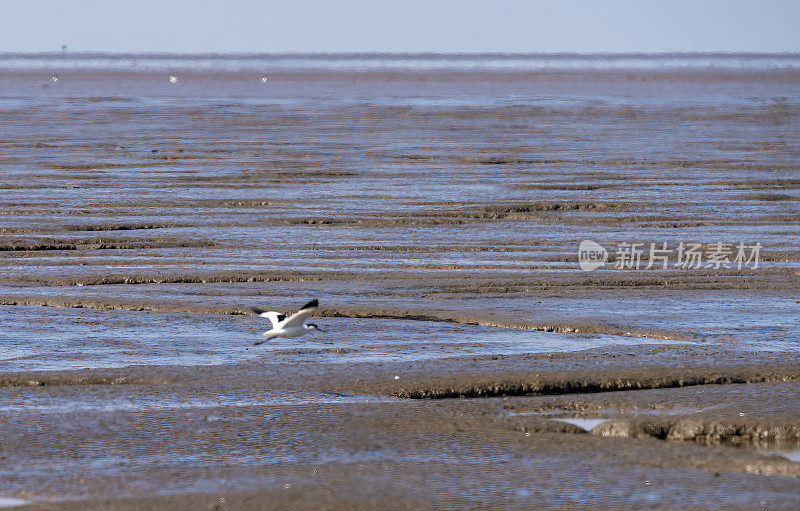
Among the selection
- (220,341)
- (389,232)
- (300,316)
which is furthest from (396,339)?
(389,232)

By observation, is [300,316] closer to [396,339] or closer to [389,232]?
[396,339]

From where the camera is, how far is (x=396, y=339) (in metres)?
8.29

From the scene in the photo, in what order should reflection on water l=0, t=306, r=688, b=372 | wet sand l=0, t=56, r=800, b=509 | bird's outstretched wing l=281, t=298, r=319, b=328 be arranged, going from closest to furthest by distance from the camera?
wet sand l=0, t=56, r=800, b=509, bird's outstretched wing l=281, t=298, r=319, b=328, reflection on water l=0, t=306, r=688, b=372

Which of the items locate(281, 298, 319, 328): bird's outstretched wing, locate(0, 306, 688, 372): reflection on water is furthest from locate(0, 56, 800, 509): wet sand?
locate(281, 298, 319, 328): bird's outstretched wing

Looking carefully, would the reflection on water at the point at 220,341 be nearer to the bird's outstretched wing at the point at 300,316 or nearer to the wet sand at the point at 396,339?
the wet sand at the point at 396,339

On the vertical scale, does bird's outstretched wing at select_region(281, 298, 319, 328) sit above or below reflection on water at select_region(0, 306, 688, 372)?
above

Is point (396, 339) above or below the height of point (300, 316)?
below

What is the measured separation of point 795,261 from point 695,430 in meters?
5.44

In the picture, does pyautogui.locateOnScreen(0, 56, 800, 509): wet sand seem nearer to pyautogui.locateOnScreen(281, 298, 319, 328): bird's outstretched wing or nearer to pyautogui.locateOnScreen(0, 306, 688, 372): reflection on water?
pyautogui.locateOnScreen(0, 306, 688, 372): reflection on water

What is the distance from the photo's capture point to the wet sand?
18.5 ft

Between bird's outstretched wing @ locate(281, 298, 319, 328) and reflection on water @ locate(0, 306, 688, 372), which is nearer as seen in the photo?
bird's outstretched wing @ locate(281, 298, 319, 328)

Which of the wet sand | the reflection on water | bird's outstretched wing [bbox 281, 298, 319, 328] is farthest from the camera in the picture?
the reflection on water

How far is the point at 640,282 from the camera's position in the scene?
10.4 m

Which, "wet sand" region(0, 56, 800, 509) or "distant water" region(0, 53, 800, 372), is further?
"distant water" region(0, 53, 800, 372)
